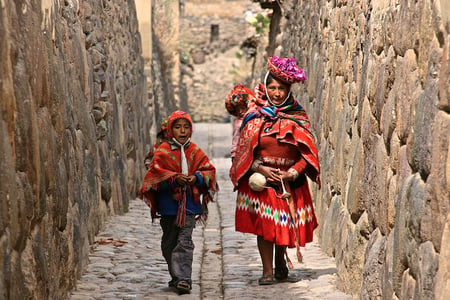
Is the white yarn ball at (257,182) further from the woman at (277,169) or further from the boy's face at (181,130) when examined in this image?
the boy's face at (181,130)

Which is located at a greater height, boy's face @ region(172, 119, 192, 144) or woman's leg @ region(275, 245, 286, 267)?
boy's face @ region(172, 119, 192, 144)

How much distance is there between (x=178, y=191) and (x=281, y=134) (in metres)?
0.89

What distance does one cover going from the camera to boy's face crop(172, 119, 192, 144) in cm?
653

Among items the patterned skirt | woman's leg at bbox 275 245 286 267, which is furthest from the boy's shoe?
woman's leg at bbox 275 245 286 267

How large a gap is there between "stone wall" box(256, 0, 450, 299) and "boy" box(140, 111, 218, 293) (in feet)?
3.69

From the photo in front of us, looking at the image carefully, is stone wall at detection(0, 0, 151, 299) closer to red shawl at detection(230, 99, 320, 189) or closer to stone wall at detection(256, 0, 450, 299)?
red shawl at detection(230, 99, 320, 189)

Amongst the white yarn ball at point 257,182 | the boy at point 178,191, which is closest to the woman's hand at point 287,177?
the white yarn ball at point 257,182

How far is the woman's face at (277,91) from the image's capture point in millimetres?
6582

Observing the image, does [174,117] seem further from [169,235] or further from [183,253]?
[183,253]

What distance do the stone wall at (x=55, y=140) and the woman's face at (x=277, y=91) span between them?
1.54 metres

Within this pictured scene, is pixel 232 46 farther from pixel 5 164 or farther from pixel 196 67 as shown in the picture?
pixel 5 164

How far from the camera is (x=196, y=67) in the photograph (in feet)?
142

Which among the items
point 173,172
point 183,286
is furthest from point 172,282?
point 173,172

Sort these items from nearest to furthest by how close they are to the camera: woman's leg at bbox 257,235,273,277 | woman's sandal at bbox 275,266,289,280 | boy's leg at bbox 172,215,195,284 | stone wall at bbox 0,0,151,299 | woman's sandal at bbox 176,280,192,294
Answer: stone wall at bbox 0,0,151,299 → woman's sandal at bbox 176,280,192,294 → boy's leg at bbox 172,215,195,284 → woman's leg at bbox 257,235,273,277 → woman's sandal at bbox 275,266,289,280
